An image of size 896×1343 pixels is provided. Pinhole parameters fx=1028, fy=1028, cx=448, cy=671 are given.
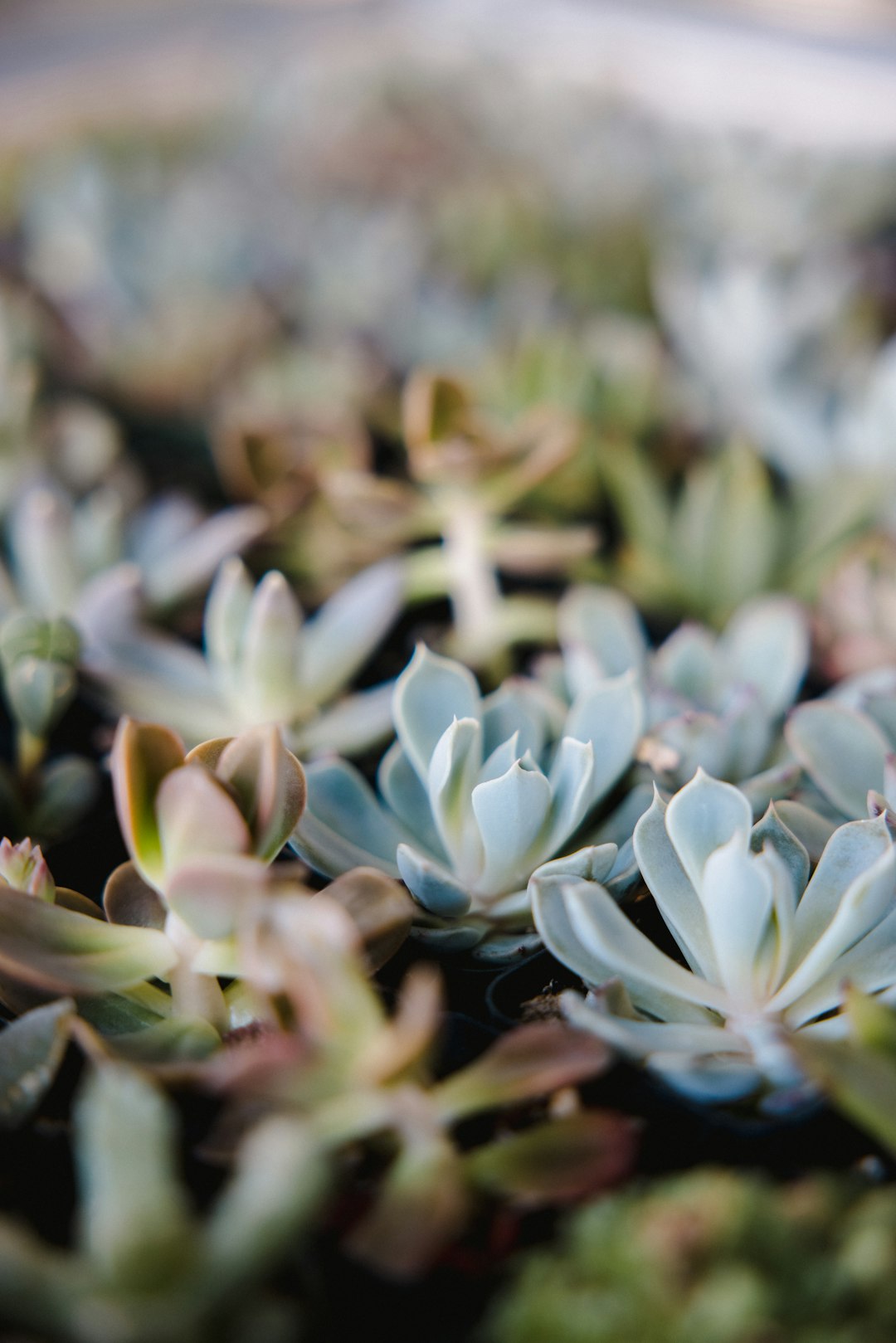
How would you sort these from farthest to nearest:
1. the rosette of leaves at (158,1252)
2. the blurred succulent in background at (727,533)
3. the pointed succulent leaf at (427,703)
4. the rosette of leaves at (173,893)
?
1. the blurred succulent in background at (727,533)
2. the pointed succulent leaf at (427,703)
3. the rosette of leaves at (173,893)
4. the rosette of leaves at (158,1252)

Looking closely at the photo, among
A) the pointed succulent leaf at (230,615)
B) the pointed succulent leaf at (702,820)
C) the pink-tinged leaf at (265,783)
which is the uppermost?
the pointed succulent leaf at (230,615)

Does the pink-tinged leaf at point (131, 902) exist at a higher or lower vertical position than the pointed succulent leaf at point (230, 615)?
lower

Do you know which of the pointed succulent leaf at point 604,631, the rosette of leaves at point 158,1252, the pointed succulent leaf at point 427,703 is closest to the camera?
the rosette of leaves at point 158,1252

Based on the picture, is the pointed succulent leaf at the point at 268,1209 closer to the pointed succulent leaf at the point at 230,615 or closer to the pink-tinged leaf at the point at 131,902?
the pink-tinged leaf at the point at 131,902

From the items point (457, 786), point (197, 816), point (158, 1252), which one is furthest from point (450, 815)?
point (158, 1252)

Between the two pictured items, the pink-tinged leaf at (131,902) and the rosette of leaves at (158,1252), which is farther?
the pink-tinged leaf at (131,902)

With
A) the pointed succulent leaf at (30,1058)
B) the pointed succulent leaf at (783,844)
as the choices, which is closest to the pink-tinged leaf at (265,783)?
the pointed succulent leaf at (30,1058)

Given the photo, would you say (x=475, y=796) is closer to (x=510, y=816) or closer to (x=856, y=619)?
(x=510, y=816)

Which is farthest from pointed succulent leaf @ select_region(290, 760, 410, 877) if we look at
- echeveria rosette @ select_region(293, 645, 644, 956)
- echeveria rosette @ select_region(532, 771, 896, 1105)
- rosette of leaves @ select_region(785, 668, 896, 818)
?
rosette of leaves @ select_region(785, 668, 896, 818)
